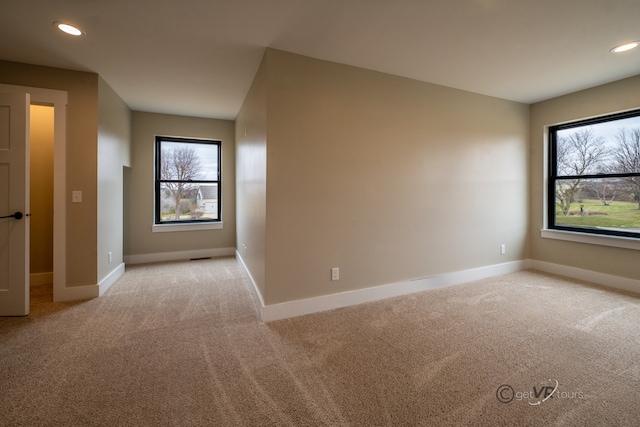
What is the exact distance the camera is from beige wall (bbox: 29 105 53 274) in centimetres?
345

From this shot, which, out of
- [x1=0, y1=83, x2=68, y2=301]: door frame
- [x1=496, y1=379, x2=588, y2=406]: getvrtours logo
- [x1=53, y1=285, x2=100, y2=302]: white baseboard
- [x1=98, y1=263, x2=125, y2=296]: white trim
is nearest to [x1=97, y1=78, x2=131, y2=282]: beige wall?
[x1=98, y1=263, x2=125, y2=296]: white trim

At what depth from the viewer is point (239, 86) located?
133 inches

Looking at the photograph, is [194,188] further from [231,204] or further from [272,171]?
[272,171]

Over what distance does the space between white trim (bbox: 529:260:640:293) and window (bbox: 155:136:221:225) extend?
215 inches

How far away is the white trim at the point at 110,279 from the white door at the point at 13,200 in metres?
0.64

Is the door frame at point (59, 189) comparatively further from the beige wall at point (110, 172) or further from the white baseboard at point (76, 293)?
the beige wall at point (110, 172)

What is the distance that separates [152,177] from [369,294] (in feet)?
13.3

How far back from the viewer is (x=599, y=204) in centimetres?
359

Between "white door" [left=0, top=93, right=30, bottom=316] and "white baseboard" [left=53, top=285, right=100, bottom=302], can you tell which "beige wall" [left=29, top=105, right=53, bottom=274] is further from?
"white door" [left=0, top=93, right=30, bottom=316]

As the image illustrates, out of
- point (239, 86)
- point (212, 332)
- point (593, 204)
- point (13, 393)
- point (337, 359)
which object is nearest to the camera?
point (13, 393)

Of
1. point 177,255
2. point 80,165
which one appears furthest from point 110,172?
point 177,255

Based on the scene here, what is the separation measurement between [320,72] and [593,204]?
13.2ft

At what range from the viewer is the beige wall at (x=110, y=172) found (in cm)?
316

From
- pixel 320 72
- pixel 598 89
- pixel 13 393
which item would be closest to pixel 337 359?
pixel 13 393
